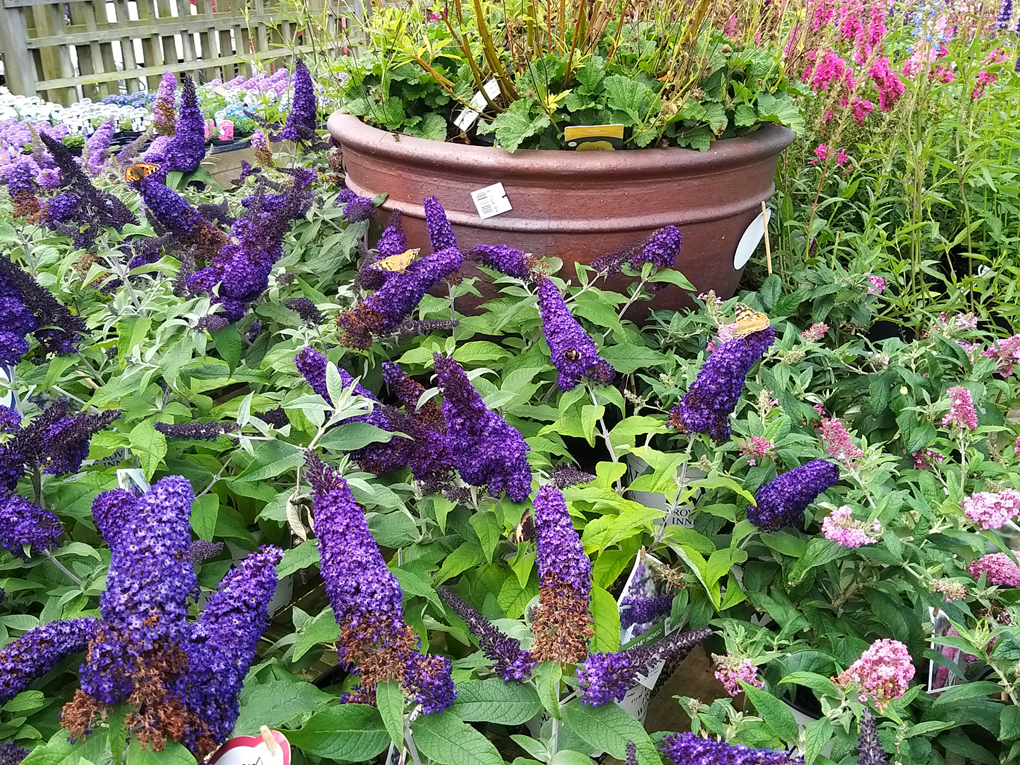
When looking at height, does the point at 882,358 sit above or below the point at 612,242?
below

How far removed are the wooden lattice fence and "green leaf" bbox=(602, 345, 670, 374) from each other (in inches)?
194

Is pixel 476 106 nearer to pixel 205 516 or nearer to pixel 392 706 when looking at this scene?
pixel 205 516

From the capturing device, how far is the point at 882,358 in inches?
60.3

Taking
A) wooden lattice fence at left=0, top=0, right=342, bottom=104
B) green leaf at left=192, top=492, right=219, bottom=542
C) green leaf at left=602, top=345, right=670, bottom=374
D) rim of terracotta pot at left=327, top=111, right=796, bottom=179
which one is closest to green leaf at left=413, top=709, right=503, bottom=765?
green leaf at left=192, top=492, right=219, bottom=542

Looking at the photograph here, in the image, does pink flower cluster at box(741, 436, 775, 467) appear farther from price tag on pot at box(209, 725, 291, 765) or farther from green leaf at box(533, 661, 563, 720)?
price tag on pot at box(209, 725, 291, 765)

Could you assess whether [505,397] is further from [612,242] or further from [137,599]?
[612,242]

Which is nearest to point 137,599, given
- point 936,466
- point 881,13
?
point 936,466

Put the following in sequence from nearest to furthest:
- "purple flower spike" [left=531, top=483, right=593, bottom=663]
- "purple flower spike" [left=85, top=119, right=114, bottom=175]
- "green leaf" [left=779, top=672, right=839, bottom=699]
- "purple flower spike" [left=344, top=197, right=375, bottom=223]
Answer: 1. "purple flower spike" [left=531, top=483, right=593, bottom=663]
2. "green leaf" [left=779, top=672, right=839, bottom=699]
3. "purple flower spike" [left=344, top=197, right=375, bottom=223]
4. "purple flower spike" [left=85, top=119, right=114, bottom=175]

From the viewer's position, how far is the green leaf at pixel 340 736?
85 cm

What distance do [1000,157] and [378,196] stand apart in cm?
197

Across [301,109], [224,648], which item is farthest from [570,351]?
[301,109]

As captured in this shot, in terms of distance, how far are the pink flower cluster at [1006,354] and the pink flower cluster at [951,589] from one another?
712 mm

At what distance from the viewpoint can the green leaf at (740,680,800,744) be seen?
3.03 ft

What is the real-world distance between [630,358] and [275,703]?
98 centimetres
